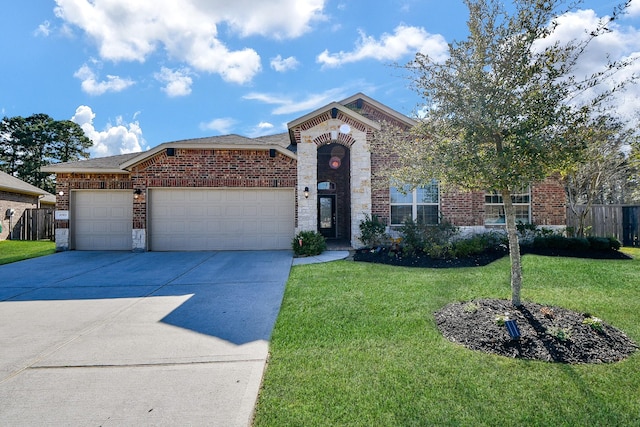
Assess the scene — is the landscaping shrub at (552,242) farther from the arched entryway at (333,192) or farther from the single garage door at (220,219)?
the single garage door at (220,219)

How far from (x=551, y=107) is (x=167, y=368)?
4946mm

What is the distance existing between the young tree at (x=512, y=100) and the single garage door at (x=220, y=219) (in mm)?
7652

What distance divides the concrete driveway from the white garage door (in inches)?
159

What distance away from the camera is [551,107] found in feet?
12.0

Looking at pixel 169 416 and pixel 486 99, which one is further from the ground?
pixel 486 99

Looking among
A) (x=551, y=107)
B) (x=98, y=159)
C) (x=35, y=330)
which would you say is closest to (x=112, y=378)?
(x=35, y=330)

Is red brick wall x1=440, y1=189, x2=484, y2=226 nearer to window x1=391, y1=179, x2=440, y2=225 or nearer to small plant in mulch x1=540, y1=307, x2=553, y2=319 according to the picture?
window x1=391, y1=179, x2=440, y2=225

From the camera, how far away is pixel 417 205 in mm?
10984

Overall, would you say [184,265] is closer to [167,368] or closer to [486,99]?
[167,368]

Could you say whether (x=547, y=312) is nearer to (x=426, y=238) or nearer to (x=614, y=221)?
(x=426, y=238)

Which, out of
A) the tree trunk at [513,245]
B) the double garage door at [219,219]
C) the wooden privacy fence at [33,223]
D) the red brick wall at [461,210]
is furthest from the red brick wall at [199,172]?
the wooden privacy fence at [33,223]

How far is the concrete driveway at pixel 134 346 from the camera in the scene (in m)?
2.43

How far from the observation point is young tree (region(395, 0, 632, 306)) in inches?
144

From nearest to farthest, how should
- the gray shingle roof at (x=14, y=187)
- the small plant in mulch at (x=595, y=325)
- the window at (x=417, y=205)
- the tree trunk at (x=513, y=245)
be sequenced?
the small plant in mulch at (x=595, y=325) < the tree trunk at (x=513, y=245) < the window at (x=417, y=205) < the gray shingle roof at (x=14, y=187)
